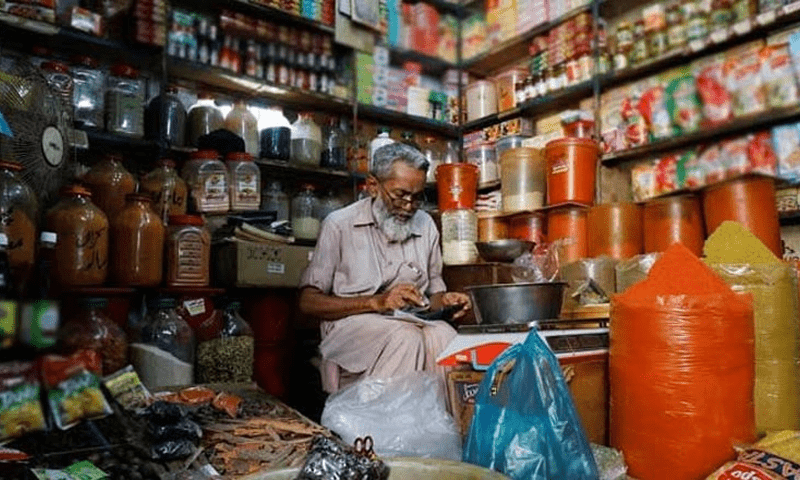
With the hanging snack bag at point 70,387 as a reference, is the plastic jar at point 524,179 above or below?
above

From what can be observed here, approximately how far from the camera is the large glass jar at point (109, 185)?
1.80 m

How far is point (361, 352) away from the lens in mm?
1524

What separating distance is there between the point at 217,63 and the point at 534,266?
1.59 m

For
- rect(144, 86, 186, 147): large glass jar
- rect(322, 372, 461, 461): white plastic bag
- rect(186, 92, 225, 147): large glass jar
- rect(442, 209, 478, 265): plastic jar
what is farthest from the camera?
rect(186, 92, 225, 147): large glass jar

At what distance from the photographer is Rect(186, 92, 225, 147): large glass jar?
2.40 m

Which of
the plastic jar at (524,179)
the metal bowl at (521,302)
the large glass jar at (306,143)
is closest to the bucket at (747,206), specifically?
the metal bowl at (521,302)

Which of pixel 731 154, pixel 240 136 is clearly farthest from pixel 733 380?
pixel 240 136

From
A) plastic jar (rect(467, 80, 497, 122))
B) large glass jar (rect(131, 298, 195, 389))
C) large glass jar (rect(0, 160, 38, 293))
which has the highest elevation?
plastic jar (rect(467, 80, 497, 122))

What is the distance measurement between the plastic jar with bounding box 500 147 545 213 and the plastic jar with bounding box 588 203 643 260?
0.47m

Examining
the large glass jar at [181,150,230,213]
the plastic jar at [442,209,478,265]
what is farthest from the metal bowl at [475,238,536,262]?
the large glass jar at [181,150,230,213]

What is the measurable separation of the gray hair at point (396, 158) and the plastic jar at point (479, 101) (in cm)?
27

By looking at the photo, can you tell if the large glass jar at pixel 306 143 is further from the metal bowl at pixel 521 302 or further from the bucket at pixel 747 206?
the bucket at pixel 747 206

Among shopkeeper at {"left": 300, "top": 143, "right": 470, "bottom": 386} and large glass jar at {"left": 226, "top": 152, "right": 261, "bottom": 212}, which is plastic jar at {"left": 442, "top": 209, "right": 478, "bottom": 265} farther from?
large glass jar at {"left": 226, "top": 152, "right": 261, "bottom": 212}

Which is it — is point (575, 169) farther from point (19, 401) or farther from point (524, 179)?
point (19, 401)
